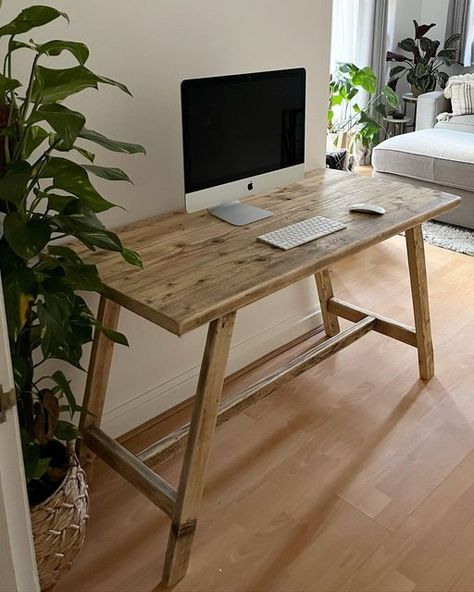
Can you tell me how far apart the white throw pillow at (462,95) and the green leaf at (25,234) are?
12.6ft

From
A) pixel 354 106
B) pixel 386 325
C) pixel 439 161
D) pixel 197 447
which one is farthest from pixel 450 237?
pixel 197 447

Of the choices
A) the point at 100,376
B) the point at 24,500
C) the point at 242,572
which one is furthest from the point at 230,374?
the point at 24,500

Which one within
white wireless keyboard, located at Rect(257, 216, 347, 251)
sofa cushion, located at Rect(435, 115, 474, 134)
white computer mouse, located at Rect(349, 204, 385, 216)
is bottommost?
sofa cushion, located at Rect(435, 115, 474, 134)

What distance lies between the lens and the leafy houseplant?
434cm

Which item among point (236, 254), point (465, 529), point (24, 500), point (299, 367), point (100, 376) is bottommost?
Result: point (465, 529)

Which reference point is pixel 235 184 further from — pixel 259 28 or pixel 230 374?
pixel 230 374

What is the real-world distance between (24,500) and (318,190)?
155 cm

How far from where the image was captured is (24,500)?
3.93ft

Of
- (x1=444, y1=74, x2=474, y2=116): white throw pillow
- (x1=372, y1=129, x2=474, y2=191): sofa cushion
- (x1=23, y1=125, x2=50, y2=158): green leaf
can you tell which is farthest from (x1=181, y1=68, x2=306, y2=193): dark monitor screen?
(x1=444, y1=74, x2=474, y2=116): white throw pillow

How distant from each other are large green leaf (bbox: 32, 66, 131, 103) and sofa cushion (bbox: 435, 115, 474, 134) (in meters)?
3.62

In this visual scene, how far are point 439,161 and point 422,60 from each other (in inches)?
63.2

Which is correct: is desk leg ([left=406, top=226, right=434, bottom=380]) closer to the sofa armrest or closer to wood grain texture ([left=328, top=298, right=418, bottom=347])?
wood grain texture ([left=328, top=298, right=418, bottom=347])

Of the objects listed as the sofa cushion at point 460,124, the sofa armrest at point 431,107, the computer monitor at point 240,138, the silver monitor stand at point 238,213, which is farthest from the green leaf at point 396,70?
the silver monitor stand at point 238,213

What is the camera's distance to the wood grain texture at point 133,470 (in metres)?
1.75
